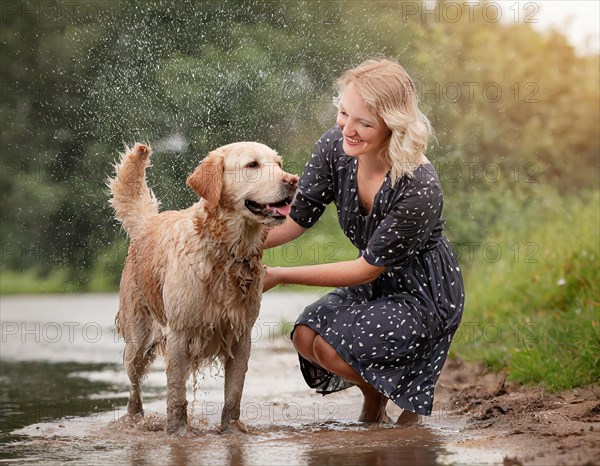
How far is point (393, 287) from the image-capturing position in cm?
512

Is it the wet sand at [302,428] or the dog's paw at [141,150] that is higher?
the dog's paw at [141,150]

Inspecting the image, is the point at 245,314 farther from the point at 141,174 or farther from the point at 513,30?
the point at 513,30

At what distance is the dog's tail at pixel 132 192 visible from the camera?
5.77 metres

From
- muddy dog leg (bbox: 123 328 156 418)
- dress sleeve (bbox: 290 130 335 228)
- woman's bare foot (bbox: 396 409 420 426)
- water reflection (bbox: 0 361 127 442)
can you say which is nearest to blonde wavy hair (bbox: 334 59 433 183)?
dress sleeve (bbox: 290 130 335 228)

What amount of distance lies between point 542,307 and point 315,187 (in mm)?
2916

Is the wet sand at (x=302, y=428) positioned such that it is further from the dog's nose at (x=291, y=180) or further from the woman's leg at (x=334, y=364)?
the dog's nose at (x=291, y=180)

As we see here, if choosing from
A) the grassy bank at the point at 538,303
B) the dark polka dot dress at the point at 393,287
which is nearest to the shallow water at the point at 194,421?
the dark polka dot dress at the point at 393,287

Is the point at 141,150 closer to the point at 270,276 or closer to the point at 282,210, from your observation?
the point at 270,276

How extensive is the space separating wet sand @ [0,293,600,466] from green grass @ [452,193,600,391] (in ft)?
0.70

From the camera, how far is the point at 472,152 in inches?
659

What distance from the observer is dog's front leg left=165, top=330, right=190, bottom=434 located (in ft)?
15.6

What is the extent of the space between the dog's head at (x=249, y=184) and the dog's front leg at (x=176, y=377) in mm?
716

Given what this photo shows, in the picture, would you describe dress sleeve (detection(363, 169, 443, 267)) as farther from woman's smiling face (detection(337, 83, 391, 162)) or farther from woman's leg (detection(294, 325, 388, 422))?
woman's leg (detection(294, 325, 388, 422))

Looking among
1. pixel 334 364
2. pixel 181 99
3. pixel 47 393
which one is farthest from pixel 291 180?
pixel 181 99
